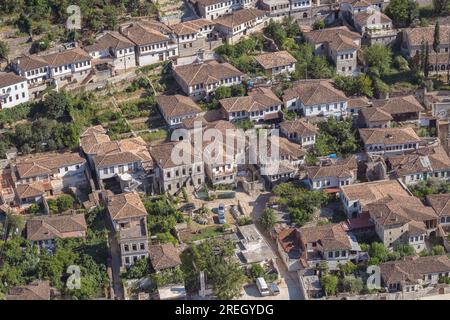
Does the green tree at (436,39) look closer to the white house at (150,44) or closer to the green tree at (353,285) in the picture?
the white house at (150,44)

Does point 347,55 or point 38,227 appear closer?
point 38,227

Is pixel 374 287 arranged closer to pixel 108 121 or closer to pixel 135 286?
pixel 135 286

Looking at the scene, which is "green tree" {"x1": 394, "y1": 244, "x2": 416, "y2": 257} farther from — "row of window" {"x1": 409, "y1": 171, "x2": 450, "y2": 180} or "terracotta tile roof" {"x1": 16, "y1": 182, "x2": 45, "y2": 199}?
"terracotta tile roof" {"x1": 16, "y1": 182, "x2": 45, "y2": 199}

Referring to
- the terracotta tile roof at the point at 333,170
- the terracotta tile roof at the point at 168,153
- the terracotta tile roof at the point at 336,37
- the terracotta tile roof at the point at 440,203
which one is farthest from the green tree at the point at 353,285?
the terracotta tile roof at the point at 336,37

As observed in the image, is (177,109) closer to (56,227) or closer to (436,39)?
(56,227)

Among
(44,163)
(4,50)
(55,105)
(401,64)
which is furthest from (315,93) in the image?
(4,50)
